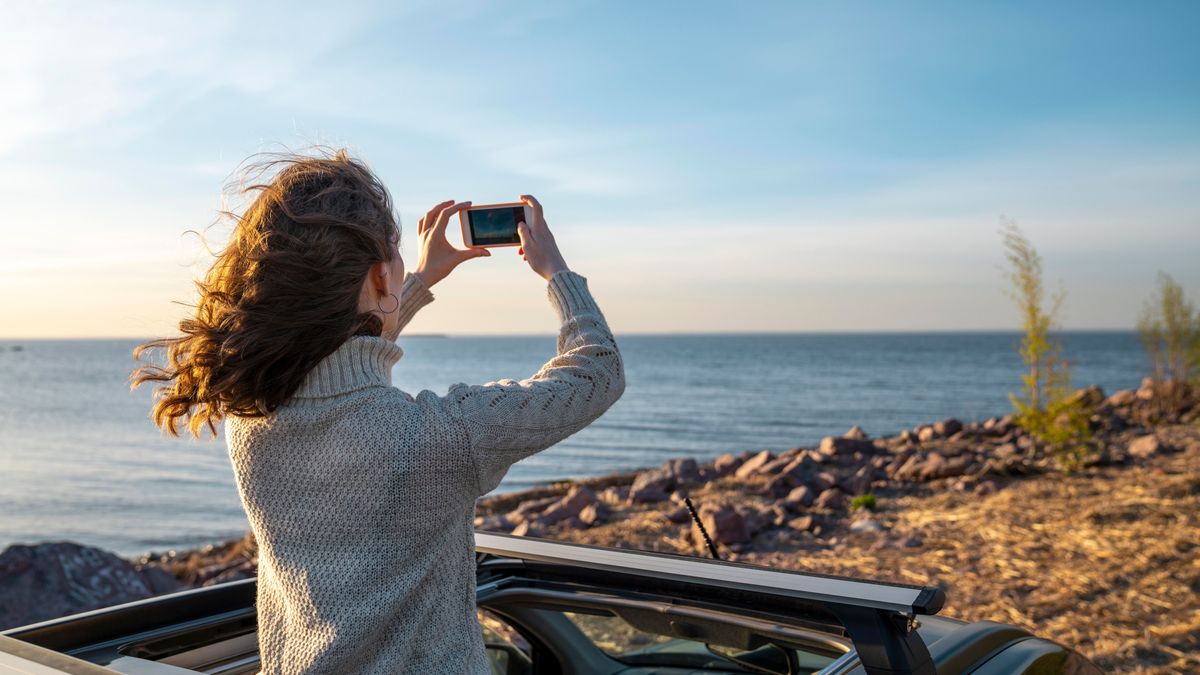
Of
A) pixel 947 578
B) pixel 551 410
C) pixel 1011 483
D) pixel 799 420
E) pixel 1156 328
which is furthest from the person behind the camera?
pixel 799 420

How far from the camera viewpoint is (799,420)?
32.7 meters

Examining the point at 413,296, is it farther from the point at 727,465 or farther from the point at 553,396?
the point at 727,465

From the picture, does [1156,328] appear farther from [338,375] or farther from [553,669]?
[338,375]

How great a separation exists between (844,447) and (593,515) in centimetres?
634

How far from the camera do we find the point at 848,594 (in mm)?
2051

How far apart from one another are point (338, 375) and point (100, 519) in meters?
17.3

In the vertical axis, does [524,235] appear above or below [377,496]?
above

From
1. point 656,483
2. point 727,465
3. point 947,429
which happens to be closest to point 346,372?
point 656,483

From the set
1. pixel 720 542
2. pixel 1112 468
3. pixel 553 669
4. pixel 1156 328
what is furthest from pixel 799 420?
pixel 553 669

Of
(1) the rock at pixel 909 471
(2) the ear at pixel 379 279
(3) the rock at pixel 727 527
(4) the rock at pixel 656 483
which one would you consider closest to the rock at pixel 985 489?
(1) the rock at pixel 909 471

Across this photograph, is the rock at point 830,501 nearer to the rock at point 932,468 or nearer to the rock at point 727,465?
the rock at point 932,468

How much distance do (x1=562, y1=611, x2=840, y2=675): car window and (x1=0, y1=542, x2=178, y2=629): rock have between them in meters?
4.49

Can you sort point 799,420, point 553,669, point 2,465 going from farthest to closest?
point 799,420 < point 2,465 < point 553,669

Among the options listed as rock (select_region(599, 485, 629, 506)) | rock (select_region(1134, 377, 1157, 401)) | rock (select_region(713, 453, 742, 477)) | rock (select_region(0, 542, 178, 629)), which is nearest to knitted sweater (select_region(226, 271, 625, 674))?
rock (select_region(0, 542, 178, 629))
